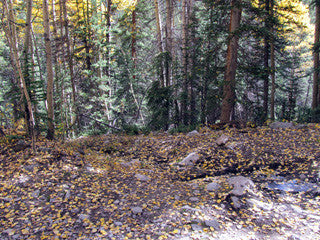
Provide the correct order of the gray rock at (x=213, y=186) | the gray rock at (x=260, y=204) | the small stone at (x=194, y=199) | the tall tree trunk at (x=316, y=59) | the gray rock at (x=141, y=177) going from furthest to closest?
the tall tree trunk at (x=316, y=59) < the gray rock at (x=141, y=177) < the gray rock at (x=213, y=186) < the small stone at (x=194, y=199) < the gray rock at (x=260, y=204)

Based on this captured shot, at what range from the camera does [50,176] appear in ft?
16.7

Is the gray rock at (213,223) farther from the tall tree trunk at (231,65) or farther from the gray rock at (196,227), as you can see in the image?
the tall tree trunk at (231,65)

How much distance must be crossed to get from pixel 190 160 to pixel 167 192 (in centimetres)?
205

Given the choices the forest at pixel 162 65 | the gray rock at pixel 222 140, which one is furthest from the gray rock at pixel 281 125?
the gray rock at pixel 222 140

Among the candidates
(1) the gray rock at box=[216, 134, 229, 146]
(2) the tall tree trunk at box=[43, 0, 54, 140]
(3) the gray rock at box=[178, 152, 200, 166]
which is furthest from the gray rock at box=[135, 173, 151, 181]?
(2) the tall tree trunk at box=[43, 0, 54, 140]

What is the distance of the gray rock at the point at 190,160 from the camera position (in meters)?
6.74

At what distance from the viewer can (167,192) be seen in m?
5.03

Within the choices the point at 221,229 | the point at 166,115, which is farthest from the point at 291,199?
the point at 166,115

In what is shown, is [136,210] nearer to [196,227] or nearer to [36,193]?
[196,227]

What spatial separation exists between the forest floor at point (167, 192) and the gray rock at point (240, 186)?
0.23 feet

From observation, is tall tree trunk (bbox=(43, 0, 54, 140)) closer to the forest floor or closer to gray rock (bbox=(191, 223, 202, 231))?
the forest floor

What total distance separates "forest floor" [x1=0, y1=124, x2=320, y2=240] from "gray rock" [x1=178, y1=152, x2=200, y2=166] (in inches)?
5.6

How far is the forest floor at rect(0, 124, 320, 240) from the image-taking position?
3590mm

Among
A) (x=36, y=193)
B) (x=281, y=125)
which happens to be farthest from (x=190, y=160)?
(x=281, y=125)
